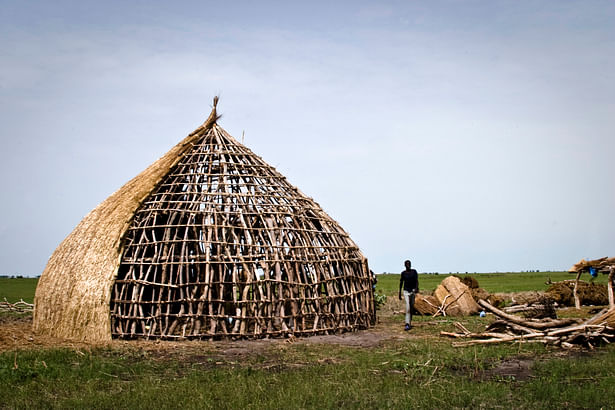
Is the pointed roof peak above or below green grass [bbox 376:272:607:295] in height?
above

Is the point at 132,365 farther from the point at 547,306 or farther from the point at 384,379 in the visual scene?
the point at 547,306

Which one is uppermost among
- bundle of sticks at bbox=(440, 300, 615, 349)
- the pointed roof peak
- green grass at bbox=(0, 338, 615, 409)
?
the pointed roof peak

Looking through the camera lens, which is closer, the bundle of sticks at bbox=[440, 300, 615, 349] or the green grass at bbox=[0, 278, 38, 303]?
the bundle of sticks at bbox=[440, 300, 615, 349]

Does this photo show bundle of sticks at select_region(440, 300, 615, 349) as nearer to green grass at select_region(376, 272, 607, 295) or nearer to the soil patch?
the soil patch

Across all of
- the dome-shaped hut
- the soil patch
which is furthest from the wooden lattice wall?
the soil patch

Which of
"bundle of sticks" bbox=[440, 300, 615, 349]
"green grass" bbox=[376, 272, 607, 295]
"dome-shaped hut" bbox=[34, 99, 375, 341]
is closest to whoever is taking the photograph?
"bundle of sticks" bbox=[440, 300, 615, 349]

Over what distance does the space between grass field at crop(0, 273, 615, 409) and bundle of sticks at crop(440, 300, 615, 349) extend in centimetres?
34

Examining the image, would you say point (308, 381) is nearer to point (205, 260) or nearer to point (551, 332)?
point (205, 260)

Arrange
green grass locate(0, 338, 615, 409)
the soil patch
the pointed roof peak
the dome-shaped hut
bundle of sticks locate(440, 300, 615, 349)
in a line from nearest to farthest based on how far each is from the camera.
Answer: green grass locate(0, 338, 615, 409) < the soil patch < bundle of sticks locate(440, 300, 615, 349) < the dome-shaped hut < the pointed roof peak

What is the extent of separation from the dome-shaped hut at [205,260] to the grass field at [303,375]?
0.84 m

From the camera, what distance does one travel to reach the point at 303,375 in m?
9.25

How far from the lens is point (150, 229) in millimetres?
14016

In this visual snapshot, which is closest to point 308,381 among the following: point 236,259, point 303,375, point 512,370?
point 303,375

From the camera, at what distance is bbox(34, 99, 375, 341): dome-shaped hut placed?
12.9m
